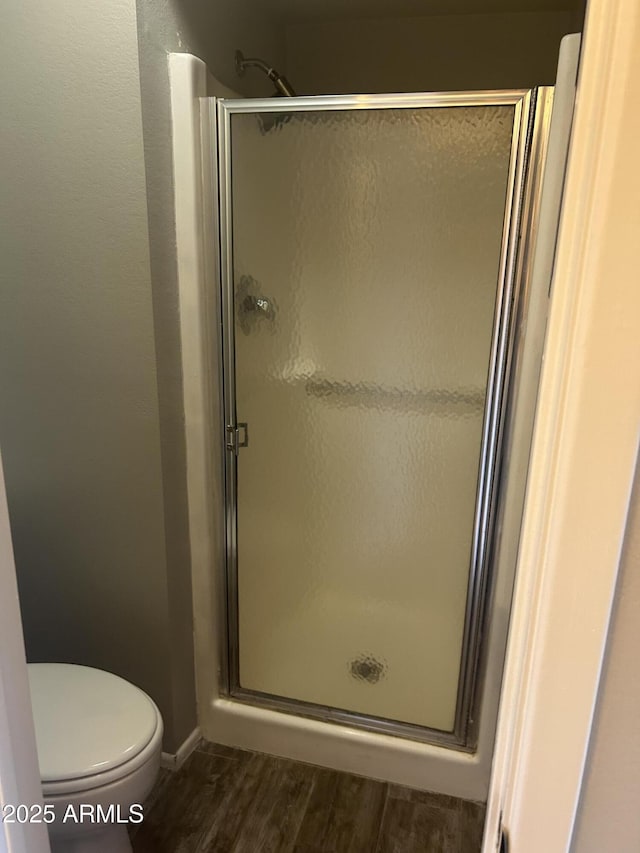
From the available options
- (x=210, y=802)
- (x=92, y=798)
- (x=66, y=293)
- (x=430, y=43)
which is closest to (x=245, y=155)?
(x=66, y=293)

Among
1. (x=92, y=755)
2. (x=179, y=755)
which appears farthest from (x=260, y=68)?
(x=179, y=755)

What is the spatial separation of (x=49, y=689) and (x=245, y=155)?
1.42 m

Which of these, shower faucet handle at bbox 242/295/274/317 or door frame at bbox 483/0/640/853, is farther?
shower faucet handle at bbox 242/295/274/317

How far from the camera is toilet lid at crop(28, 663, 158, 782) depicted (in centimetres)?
123

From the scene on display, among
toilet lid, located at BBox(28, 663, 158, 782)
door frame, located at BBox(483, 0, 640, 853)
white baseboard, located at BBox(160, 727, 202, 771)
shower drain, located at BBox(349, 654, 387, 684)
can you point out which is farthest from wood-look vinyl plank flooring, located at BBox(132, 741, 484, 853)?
door frame, located at BBox(483, 0, 640, 853)

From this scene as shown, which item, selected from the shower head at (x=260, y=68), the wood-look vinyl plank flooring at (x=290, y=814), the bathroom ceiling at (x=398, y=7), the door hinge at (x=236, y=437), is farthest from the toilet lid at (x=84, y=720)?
the bathroom ceiling at (x=398, y=7)

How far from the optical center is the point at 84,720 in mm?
1333

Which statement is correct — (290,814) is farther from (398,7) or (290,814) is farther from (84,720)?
(398,7)

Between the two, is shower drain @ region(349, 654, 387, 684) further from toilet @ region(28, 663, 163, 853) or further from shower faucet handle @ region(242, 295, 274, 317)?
shower faucet handle @ region(242, 295, 274, 317)

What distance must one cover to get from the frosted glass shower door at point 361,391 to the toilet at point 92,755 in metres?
0.54

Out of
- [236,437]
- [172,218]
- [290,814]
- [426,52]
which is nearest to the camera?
[172,218]

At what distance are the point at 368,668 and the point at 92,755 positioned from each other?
940mm

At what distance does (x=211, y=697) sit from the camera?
187 cm

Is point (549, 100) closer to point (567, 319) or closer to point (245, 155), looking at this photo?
point (245, 155)
